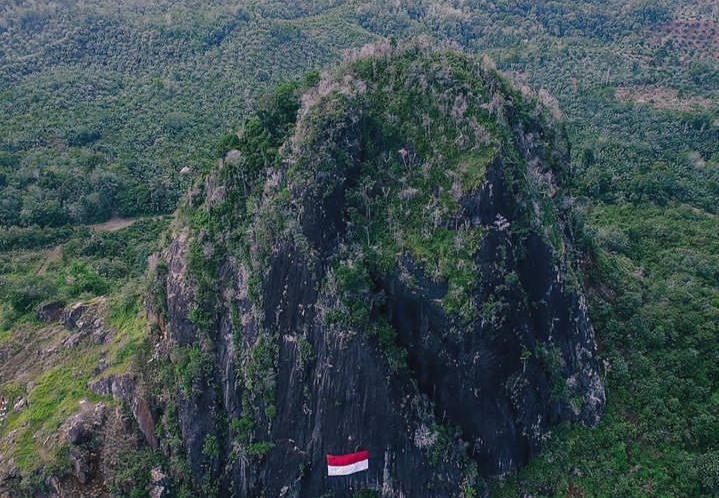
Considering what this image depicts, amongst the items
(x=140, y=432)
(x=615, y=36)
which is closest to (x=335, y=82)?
(x=140, y=432)

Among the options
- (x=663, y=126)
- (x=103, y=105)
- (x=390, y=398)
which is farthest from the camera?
(x=103, y=105)

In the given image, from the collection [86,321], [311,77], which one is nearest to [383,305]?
[311,77]

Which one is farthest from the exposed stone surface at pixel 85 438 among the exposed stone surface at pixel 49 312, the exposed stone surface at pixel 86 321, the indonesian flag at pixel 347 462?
the indonesian flag at pixel 347 462

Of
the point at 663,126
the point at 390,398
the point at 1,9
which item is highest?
the point at 1,9

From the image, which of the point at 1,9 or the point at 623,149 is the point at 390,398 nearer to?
the point at 623,149

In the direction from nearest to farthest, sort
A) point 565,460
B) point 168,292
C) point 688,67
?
1. point 565,460
2. point 168,292
3. point 688,67

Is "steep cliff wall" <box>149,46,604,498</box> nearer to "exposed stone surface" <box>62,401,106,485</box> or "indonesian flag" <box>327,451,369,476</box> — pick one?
"indonesian flag" <box>327,451,369,476</box>
